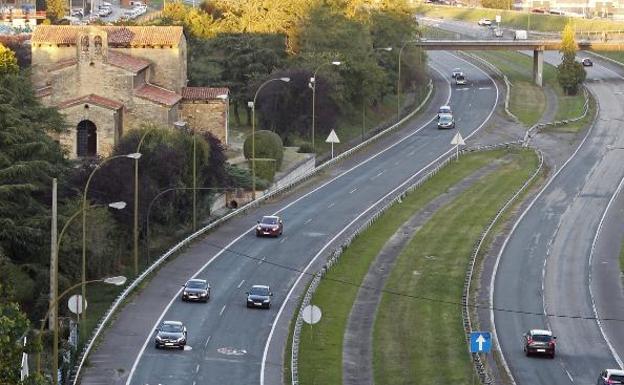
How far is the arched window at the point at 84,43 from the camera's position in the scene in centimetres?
12069

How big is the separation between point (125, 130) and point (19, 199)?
35399 millimetres

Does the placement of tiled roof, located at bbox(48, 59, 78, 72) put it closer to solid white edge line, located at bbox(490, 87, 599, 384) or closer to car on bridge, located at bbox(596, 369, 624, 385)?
solid white edge line, located at bbox(490, 87, 599, 384)

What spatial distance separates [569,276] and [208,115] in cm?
4519

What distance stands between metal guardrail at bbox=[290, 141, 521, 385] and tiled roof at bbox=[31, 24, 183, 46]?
24.1 metres

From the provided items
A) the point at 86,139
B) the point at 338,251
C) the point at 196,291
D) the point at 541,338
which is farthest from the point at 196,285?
the point at 86,139

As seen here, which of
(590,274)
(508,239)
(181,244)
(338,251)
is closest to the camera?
(590,274)

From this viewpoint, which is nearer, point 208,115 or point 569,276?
point 569,276

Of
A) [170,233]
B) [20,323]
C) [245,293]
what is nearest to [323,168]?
[170,233]

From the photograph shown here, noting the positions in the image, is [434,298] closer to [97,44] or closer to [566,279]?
[566,279]

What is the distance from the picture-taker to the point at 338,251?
95.4 m

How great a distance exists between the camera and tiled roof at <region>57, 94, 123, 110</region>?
117 meters

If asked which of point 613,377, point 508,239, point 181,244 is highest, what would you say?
point 613,377

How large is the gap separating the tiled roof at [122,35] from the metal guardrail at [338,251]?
24057mm

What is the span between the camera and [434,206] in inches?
4560
